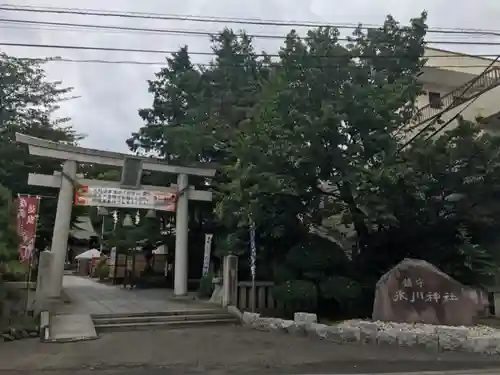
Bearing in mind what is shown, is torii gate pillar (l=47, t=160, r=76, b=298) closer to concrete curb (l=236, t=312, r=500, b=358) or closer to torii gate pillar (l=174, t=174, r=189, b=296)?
torii gate pillar (l=174, t=174, r=189, b=296)

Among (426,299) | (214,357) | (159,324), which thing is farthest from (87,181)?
(426,299)

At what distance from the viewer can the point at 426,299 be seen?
10.7 m

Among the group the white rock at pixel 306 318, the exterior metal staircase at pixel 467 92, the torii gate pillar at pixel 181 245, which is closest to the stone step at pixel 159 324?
the white rock at pixel 306 318

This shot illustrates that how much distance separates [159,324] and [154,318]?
12.6 inches

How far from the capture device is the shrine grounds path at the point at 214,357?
788cm

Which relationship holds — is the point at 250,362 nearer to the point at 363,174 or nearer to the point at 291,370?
the point at 291,370

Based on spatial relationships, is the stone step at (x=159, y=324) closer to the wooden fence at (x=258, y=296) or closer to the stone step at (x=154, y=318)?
the stone step at (x=154, y=318)

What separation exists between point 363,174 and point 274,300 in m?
4.71

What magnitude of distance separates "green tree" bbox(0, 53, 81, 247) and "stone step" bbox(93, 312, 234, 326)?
10.4 metres

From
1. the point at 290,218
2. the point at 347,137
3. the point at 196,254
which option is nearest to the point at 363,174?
the point at 347,137

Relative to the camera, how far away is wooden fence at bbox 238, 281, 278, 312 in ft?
45.8

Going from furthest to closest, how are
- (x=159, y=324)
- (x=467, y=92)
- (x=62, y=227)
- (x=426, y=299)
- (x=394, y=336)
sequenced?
(x=467, y=92), (x=62, y=227), (x=159, y=324), (x=426, y=299), (x=394, y=336)

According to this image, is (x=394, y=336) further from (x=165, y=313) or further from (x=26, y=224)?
(x=26, y=224)

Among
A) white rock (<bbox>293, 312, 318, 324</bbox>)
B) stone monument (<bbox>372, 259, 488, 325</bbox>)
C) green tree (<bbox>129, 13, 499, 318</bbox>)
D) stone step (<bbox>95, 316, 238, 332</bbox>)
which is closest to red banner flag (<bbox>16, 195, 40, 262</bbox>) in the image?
stone step (<bbox>95, 316, 238, 332</bbox>)
